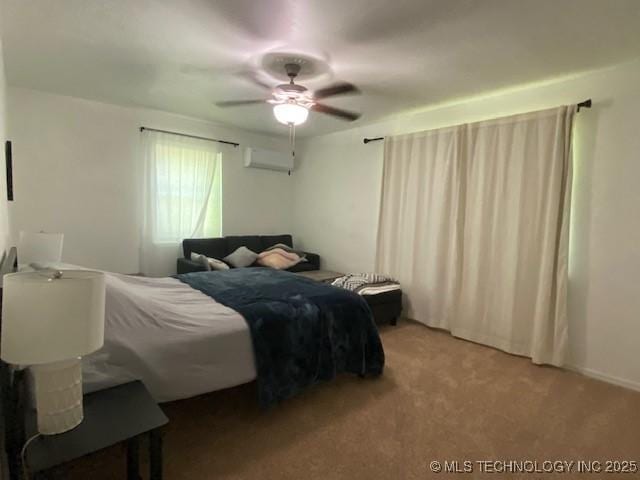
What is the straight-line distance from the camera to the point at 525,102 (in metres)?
3.22

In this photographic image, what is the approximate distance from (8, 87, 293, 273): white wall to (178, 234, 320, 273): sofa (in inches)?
25.3

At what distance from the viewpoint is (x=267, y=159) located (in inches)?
208

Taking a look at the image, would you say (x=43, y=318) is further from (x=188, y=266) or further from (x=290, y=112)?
(x=188, y=266)

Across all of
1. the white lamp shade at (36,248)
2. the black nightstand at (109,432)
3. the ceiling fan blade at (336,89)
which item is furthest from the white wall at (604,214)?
the white lamp shade at (36,248)

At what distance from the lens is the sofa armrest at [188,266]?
4.18 m

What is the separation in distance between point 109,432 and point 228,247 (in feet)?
12.4

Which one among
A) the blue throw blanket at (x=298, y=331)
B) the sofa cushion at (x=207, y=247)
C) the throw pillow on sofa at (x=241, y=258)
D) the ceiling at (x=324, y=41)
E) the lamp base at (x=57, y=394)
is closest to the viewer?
the lamp base at (x=57, y=394)

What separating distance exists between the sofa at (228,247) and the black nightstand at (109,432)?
8.96 ft

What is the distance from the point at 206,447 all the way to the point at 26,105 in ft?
12.8

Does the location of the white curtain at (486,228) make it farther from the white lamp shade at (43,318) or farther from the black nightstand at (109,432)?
the white lamp shade at (43,318)

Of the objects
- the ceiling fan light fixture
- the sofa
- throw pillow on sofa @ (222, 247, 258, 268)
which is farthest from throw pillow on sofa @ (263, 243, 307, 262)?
the ceiling fan light fixture

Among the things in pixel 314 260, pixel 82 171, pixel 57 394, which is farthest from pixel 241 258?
pixel 57 394

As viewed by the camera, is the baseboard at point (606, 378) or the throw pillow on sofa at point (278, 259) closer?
the baseboard at point (606, 378)

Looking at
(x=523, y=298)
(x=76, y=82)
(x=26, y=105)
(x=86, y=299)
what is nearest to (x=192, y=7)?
(x=86, y=299)
